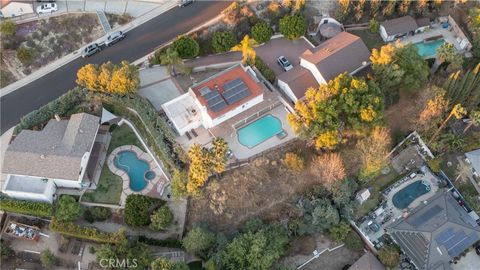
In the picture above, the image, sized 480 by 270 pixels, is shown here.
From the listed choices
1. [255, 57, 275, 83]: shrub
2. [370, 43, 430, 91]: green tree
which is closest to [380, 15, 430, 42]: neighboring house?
[370, 43, 430, 91]: green tree

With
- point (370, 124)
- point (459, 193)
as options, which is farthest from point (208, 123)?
point (459, 193)

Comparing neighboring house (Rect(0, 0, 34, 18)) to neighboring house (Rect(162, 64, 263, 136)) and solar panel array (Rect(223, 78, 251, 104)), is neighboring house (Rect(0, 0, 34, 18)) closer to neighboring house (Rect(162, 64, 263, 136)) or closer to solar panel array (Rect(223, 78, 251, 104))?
neighboring house (Rect(162, 64, 263, 136))

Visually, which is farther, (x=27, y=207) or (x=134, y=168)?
(x=134, y=168)

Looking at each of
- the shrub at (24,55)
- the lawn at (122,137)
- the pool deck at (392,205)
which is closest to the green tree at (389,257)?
the pool deck at (392,205)

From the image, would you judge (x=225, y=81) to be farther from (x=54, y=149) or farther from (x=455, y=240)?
(x=455, y=240)

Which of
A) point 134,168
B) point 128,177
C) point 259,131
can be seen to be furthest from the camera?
point 259,131

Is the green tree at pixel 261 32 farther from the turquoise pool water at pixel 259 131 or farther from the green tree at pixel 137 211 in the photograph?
the green tree at pixel 137 211

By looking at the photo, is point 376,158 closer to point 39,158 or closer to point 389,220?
point 389,220

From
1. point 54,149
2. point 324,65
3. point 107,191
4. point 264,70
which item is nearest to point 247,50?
point 264,70
